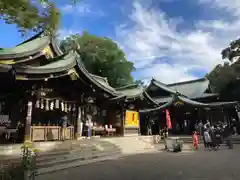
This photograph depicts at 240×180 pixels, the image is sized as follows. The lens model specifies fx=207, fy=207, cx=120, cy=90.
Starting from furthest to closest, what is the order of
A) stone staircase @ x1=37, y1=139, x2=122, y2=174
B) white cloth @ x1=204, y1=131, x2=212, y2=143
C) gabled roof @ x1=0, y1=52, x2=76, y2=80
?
white cloth @ x1=204, y1=131, x2=212, y2=143 < gabled roof @ x1=0, y1=52, x2=76, y2=80 < stone staircase @ x1=37, y1=139, x2=122, y2=174

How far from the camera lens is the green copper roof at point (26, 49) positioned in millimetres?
13405

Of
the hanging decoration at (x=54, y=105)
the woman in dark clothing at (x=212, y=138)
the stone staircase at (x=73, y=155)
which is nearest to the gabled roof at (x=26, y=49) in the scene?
the hanging decoration at (x=54, y=105)

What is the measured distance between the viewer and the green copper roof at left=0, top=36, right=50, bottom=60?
13405mm

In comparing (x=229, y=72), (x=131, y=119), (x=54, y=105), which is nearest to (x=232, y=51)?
(x=229, y=72)

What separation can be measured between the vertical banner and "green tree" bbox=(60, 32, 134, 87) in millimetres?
20908

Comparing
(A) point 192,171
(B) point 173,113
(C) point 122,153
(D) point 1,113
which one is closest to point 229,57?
(B) point 173,113

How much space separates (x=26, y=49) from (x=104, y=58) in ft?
88.4

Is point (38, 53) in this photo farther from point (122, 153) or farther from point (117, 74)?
point (117, 74)

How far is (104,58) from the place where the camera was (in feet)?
139

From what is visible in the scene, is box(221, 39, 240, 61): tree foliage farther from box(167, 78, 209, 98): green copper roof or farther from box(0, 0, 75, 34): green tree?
box(0, 0, 75, 34): green tree

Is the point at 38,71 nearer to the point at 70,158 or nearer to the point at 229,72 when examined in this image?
the point at 70,158

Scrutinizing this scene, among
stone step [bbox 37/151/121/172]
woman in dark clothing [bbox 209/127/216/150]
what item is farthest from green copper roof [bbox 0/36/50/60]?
woman in dark clothing [bbox 209/127/216/150]

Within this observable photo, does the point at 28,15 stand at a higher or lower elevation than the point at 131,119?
higher

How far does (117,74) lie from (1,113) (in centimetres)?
3025
